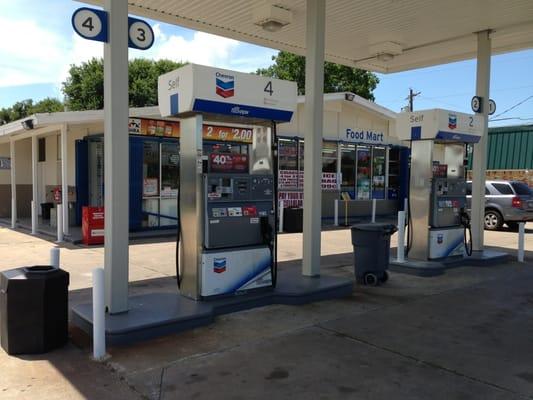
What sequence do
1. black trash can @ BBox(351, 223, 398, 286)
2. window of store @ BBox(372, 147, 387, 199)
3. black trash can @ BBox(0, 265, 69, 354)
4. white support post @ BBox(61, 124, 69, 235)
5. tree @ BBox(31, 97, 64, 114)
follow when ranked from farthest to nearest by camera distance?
tree @ BBox(31, 97, 64, 114), window of store @ BBox(372, 147, 387, 199), white support post @ BBox(61, 124, 69, 235), black trash can @ BBox(351, 223, 398, 286), black trash can @ BBox(0, 265, 69, 354)

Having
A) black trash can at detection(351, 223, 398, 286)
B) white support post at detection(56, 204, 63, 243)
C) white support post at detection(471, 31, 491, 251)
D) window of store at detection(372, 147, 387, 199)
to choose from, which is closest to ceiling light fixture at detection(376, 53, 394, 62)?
white support post at detection(471, 31, 491, 251)

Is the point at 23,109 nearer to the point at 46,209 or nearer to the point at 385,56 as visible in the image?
the point at 46,209

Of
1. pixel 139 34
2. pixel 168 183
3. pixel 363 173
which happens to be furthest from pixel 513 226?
pixel 139 34

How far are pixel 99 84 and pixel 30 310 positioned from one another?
117 feet

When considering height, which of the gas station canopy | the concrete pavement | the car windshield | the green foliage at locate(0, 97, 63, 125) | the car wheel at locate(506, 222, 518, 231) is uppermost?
the green foliage at locate(0, 97, 63, 125)

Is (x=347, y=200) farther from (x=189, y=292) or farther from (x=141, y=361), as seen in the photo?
(x=141, y=361)

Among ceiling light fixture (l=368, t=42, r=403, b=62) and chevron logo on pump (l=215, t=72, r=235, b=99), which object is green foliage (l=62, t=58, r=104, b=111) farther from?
chevron logo on pump (l=215, t=72, r=235, b=99)

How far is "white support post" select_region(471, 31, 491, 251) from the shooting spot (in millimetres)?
10141

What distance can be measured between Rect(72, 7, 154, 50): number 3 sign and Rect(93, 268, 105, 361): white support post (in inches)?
94.0

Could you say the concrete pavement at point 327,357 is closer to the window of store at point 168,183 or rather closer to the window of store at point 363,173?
the window of store at point 168,183

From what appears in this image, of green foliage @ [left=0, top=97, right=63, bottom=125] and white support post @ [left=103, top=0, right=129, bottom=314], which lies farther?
green foliage @ [left=0, top=97, right=63, bottom=125]

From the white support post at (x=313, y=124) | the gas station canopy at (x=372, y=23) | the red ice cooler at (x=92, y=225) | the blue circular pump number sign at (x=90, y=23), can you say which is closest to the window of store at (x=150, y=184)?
the red ice cooler at (x=92, y=225)

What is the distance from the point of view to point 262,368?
433 cm

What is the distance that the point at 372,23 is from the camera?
9461mm
